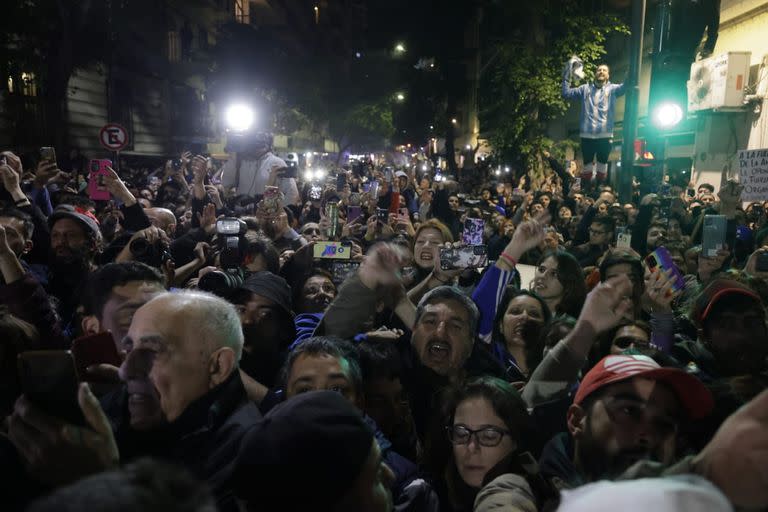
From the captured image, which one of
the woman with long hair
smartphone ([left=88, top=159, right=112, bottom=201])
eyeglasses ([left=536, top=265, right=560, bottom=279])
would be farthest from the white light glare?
the woman with long hair

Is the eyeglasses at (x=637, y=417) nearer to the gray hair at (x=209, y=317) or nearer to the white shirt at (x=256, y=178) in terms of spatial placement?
the gray hair at (x=209, y=317)

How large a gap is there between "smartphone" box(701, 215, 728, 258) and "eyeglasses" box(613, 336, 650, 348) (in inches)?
93.2

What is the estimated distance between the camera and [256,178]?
8.95 meters

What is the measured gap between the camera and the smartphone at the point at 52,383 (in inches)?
58.7

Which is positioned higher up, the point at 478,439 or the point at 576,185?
the point at 576,185

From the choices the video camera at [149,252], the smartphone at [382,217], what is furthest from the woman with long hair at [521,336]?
the smartphone at [382,217]

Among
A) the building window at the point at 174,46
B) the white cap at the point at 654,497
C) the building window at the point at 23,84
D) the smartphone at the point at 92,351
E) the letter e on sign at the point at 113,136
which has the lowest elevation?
the smartphone at the point at 92,351

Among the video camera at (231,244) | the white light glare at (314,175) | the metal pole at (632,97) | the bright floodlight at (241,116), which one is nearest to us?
the video camera at (231,244)

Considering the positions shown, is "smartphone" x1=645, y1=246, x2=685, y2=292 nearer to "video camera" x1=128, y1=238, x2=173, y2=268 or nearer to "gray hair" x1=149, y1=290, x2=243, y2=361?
"gray hair" x1=149, y1=290, x2=243, y2=361

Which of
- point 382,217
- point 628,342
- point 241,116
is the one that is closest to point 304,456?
point 628,342

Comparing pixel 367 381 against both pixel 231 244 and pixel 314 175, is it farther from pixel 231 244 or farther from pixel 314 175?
pixel 314 175

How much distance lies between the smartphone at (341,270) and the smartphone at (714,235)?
10.1 feet

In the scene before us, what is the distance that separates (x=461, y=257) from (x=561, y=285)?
81 centimetres

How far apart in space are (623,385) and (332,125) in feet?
174
